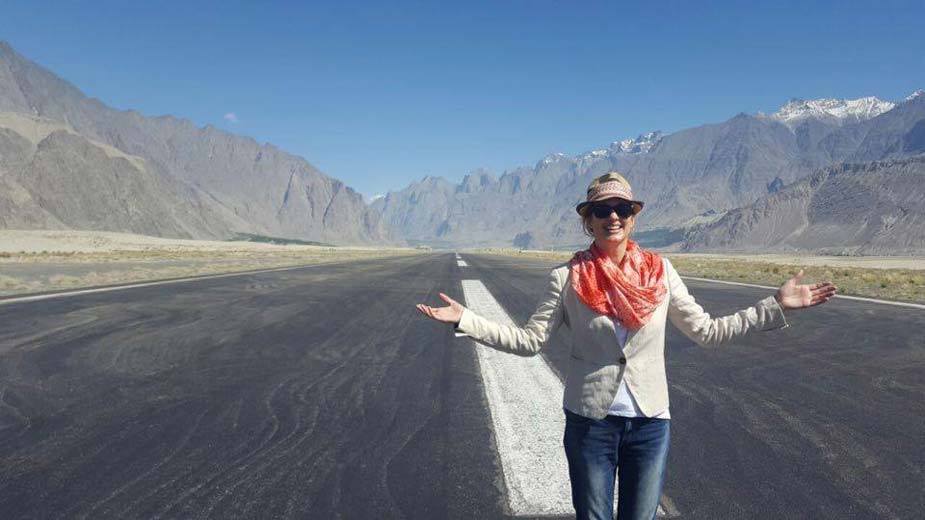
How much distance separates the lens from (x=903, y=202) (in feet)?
456

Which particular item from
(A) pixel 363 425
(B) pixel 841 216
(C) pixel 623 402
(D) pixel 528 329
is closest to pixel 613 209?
(D) pixel 528 329

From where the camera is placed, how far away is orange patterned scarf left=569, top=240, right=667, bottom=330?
2900mm

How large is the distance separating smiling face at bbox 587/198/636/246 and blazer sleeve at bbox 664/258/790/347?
0.30 meters

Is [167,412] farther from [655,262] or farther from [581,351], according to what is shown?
[655,262]

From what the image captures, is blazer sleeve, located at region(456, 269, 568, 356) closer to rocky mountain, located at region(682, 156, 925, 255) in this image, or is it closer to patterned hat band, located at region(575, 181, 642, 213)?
patterned hat band, located at region(575, 181, 642, 213)

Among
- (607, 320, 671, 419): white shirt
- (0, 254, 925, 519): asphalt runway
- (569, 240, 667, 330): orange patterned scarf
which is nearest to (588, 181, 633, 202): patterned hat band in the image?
(569, 240, 667, 330): orange patterned scarf

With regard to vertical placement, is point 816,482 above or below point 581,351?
below

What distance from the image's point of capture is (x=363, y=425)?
528cm

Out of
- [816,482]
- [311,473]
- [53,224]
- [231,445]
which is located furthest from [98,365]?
[53,224]

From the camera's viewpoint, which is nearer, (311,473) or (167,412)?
(311,473)

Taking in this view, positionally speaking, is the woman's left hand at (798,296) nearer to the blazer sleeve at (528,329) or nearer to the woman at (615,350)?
the woman at (615,350)

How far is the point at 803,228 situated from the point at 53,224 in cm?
16915

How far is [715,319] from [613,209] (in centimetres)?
78

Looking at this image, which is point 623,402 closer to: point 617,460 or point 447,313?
point 617,460
